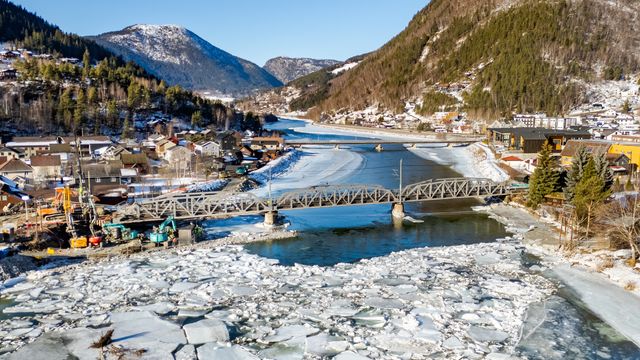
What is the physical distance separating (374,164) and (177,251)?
36.1 m

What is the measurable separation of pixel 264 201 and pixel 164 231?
19.2ft

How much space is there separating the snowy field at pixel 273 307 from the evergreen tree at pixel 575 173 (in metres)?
8.79

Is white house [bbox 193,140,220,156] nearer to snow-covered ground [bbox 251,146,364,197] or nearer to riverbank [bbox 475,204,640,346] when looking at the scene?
snow-covered ground [bbox 251,146,364,197]

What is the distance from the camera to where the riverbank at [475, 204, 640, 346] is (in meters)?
16.2

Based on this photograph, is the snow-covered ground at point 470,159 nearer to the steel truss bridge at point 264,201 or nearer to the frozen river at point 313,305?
the steel truss bridge at point 264,201

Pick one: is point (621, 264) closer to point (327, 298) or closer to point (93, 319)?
point (327, 298)

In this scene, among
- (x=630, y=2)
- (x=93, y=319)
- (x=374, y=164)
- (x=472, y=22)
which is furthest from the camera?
(x=472, y=22)

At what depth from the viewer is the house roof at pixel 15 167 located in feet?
120

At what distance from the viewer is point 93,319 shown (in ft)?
50.7

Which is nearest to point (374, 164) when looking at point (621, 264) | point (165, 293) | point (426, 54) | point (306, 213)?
point (306, 213)

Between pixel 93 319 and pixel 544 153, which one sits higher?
pixel 544 153

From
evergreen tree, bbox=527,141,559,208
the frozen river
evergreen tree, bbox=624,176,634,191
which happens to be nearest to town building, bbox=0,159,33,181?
the frozen river

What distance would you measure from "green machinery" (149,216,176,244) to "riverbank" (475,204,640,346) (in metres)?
16.6

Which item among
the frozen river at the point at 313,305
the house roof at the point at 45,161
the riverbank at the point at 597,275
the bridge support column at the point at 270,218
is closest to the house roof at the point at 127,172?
the house roof at the point at 45,161
